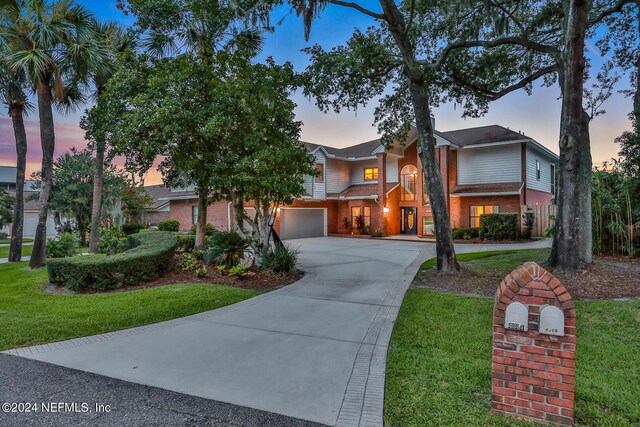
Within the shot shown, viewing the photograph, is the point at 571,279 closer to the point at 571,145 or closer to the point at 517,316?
the point at 571,145

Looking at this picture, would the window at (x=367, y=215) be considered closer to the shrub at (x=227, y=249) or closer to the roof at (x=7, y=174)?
the shrub at (x=227, y=249)

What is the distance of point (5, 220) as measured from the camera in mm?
24766

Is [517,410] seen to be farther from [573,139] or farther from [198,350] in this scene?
[573,139]

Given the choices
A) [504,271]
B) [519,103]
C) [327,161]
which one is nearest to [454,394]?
[504,271]

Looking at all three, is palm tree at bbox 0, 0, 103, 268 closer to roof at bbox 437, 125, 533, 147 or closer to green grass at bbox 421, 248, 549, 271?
green grass at bbox 421, 248, 549, 271

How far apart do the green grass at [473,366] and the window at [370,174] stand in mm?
18882

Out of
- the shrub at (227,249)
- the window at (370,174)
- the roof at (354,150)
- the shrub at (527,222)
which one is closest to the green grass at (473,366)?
the shrub at (227,249)

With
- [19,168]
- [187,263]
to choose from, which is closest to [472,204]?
[187,263]

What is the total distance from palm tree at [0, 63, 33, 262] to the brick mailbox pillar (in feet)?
55.2

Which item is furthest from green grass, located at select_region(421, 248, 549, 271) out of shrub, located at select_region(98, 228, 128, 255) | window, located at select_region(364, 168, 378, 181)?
window, located at select_region(364, 168, 378, 181)

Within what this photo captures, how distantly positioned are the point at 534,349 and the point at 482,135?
21.2m

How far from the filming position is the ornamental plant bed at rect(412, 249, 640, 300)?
7555mm

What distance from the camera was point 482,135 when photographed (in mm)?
21500

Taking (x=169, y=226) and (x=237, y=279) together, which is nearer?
(x=237, y=279)
